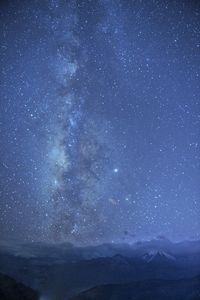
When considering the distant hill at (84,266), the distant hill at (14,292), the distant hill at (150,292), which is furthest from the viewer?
the distant hill at (84,266)

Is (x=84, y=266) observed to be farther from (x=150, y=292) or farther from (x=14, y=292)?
(x=14, y=292)

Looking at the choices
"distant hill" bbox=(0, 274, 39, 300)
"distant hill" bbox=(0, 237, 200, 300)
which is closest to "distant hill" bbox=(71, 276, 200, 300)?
"distant hill" bbox=(0, 237, 200, 300)

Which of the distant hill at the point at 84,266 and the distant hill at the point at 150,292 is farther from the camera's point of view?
the distant hill at the point at 84,266

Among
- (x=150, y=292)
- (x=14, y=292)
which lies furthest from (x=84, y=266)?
(x=14, y=292)

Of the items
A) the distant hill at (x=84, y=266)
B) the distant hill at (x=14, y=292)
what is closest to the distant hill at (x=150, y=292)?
the distant hill at (x=84, y=266)

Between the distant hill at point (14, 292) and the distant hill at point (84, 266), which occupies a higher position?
the distant hill at point (84, 266)

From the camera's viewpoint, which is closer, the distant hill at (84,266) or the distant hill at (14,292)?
the distant hill at (14,292)

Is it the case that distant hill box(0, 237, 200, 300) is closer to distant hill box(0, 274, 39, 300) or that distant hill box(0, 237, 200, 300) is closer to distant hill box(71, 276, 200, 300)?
distant hill box(71, 276, 200, 300)

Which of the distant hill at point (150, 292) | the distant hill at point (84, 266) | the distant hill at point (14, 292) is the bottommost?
the distant hill at point (14, 292)

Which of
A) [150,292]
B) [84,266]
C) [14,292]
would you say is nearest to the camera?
[14,292]

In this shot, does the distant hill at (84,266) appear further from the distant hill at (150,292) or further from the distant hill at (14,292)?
the distant hill at (14,292)

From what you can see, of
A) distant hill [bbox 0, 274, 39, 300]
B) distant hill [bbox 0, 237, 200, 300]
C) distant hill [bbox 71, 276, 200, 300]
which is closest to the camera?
distant hill [bbox 0, 274, 39, 300]

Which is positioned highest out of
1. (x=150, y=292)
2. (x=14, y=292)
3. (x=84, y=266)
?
(x=84, y=266)

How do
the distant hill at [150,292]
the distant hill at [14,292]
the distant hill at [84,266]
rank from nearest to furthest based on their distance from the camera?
1. the distant hill at [14,292]
2. the distant hill at [150,292]
3. the distant hill at [84,266]
